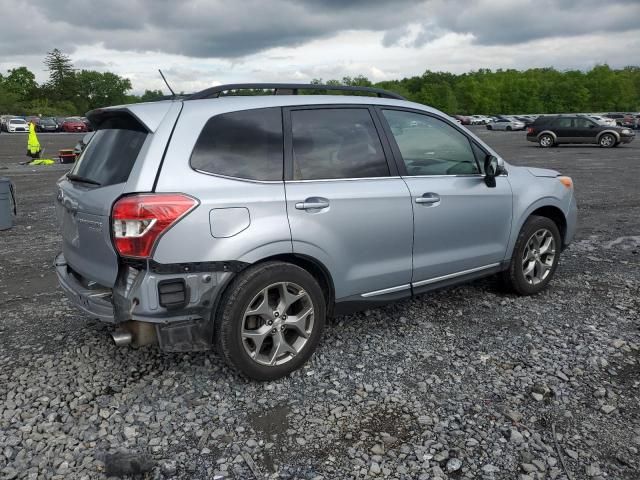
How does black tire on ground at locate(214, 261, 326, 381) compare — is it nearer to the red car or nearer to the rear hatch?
the rear hatch

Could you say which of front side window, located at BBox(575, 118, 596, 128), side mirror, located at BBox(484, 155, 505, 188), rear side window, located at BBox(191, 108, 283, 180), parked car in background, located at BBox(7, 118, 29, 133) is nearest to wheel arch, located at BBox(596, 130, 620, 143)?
front side window, located at BBox(575, 118, 596, 128)

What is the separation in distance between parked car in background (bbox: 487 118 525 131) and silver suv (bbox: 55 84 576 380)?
5318 centimetres

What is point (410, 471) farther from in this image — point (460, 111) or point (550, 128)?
point (460, 111)

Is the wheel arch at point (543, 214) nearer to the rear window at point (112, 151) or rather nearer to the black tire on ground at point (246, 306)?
the black tire on ground at point (246, 306)

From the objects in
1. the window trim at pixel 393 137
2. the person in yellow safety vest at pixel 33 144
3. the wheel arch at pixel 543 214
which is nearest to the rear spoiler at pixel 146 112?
the window trim at pixel 393 137

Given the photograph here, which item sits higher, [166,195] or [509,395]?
[166,195]

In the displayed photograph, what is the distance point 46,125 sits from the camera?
51.9m

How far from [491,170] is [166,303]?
2756 mm

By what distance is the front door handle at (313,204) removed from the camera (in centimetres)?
341

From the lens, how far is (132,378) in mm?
3623

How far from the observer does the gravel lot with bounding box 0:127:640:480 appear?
2764 millimetres

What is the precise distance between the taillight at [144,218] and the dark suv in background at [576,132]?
90.5 feet

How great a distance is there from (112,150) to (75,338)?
1.66 metres

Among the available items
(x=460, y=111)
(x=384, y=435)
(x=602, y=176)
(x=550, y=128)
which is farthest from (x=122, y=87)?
(x=384, y=435)
